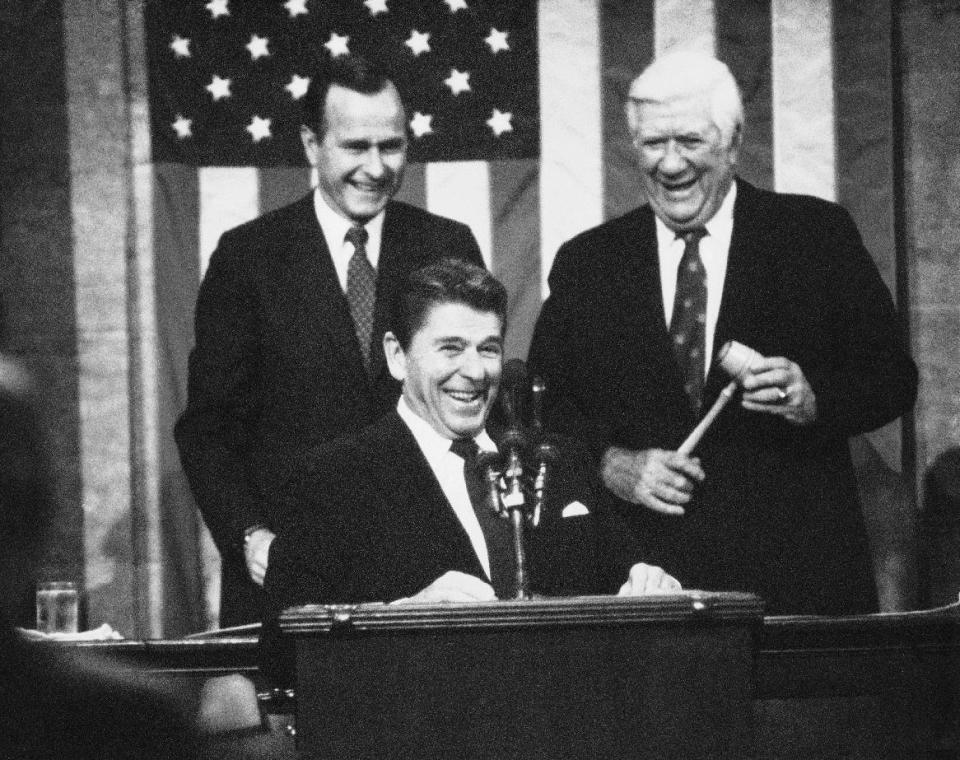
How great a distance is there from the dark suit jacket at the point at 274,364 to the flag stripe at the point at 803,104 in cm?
129

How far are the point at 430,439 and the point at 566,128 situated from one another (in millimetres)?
2127

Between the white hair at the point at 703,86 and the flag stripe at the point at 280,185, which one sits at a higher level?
the white hair at the point at 703,86

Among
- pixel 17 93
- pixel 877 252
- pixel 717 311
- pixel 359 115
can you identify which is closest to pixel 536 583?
pixel 717 311

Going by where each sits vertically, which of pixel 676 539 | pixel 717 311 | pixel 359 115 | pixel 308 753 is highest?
pixel 359 115

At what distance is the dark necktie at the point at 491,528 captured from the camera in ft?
13.1

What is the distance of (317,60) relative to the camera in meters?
5.93

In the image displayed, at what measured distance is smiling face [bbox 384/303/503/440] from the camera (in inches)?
163

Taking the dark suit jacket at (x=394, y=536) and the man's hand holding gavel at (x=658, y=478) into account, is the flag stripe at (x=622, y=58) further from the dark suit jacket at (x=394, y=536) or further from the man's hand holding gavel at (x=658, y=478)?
the dark suit jacket at (x=394, y=536)

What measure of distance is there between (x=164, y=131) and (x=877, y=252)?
2.23 metres

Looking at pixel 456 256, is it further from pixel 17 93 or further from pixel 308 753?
pixel 308 753

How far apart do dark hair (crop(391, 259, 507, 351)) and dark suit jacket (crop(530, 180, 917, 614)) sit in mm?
856

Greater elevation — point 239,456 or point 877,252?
point 877,252

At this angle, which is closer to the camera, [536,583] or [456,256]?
[536,583]

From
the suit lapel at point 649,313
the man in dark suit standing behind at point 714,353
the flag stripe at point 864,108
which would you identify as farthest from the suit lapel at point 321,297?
the flag stripe at point 864,108
